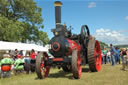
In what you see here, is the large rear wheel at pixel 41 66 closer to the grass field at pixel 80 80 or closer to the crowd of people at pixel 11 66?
the grass field at pixel 80 80

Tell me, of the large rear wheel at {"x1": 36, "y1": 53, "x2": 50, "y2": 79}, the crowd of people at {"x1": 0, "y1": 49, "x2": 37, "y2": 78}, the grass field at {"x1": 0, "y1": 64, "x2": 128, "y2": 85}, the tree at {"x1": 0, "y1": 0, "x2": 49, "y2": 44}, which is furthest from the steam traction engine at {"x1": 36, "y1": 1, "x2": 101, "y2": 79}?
the tree at {"x1": 0, "y1": 0, "x2": 49, "y2": 44}

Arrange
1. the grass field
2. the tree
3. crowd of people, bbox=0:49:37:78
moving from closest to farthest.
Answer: the grass field < crowd of people, bbox=0:49:37:78 < the tree

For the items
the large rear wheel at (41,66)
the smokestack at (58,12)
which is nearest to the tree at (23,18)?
the smokestack at (58,12)

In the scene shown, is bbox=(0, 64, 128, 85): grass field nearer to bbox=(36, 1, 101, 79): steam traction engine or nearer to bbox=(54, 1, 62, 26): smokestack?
bbox=(36, 1, 101, 79): steam traction engine

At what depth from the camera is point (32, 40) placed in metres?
27.2

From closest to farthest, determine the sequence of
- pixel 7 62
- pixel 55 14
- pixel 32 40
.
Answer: pixel 7 62
pixel 55 14
pixel 32 40

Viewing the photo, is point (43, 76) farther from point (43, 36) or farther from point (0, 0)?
point (43, 36)

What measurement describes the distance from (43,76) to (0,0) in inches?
729

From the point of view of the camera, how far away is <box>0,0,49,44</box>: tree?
22.7 m

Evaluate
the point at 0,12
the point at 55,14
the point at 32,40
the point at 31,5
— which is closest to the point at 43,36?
the point at 32,40

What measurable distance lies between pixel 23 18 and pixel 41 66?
Answer: 20.7 metres

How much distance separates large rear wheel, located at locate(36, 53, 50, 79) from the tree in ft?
51.1

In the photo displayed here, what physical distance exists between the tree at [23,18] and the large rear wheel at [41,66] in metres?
15.6

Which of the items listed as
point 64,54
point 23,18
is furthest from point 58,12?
point 23,18
